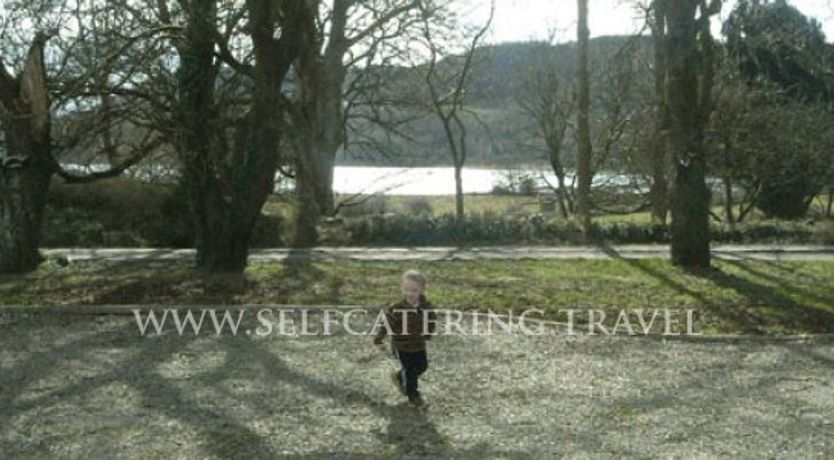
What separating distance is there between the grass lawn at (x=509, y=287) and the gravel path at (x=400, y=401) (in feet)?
4.97

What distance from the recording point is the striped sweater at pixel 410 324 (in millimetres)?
6879

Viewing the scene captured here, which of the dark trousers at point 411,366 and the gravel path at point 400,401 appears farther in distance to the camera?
the dark trousers at point 411,366

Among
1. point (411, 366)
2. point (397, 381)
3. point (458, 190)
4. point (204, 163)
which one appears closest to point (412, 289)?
point (411, 366)

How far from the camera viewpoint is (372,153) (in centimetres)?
2795

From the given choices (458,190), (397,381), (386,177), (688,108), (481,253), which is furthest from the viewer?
(386,177)

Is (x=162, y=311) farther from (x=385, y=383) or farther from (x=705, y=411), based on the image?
(x=705, y=411)

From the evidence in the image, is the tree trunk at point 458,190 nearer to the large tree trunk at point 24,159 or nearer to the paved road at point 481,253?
the paved road at point 481,253

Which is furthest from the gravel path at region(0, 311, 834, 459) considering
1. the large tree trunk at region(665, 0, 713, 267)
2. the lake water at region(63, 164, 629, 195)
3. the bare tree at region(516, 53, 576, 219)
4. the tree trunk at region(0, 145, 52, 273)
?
the bare tree at region(516, 53, 576, 219)

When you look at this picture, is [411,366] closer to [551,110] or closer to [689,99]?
[689,99]

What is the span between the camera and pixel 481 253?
671 inches

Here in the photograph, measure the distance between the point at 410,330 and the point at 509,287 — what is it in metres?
5.88

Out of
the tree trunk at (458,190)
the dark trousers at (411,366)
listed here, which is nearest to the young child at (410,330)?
the dark trousers at (411,366)

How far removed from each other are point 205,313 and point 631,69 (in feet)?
64.4

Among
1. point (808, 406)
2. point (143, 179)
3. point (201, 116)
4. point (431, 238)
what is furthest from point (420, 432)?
point (143, 179)
